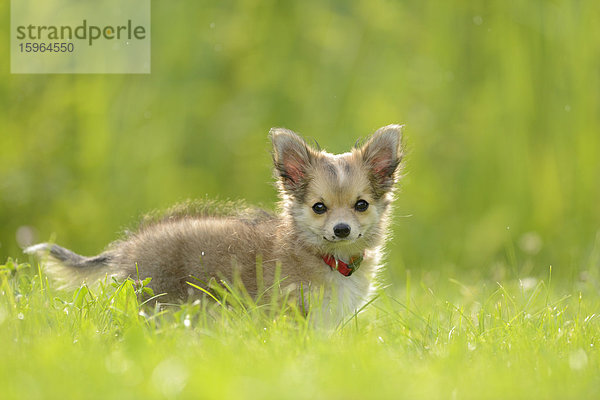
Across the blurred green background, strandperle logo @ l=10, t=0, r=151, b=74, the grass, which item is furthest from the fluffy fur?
strandperle logo @ l=10, t=0, r=151, b=74

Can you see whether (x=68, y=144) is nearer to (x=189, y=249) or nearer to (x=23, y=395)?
(x=189, y=249)

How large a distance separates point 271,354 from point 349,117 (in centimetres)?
636

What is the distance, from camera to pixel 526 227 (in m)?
9.83

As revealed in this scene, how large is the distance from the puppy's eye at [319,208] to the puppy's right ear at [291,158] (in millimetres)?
183

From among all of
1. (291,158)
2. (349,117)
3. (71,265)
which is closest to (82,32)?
(349,117)

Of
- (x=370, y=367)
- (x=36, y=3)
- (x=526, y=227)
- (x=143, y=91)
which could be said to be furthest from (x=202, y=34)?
(x=370, y=367)

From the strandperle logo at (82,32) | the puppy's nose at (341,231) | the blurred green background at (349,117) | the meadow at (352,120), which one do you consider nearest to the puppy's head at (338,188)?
the puppy's nose at (341,231)

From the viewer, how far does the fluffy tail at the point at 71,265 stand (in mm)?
6094

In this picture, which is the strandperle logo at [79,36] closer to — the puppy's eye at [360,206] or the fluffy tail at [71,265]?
the fluffy tail at [71,265]

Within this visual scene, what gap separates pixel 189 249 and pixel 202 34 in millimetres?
4814

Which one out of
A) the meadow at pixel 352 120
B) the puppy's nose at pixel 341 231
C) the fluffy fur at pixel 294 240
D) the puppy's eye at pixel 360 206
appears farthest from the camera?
the meadow at pixel 352 120

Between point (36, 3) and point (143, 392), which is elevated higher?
point (36, 3)

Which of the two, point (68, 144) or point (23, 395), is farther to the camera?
point (68, 144)

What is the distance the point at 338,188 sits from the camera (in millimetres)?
5648
